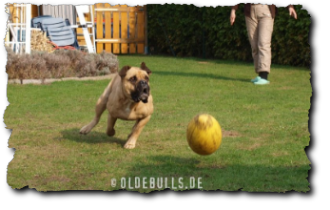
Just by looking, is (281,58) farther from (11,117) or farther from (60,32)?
(11,117)

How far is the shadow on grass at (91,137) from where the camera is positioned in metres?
7.46

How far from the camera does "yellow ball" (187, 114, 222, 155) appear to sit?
18.6ft

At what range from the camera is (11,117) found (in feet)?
29.1

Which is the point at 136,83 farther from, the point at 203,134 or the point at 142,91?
the point at 203,134

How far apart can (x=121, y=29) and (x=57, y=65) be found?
1124 cm

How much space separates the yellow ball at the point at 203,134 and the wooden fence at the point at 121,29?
18.3m

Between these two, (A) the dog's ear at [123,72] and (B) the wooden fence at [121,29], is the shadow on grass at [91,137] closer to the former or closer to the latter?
(A) the dog's ear at [123,72]

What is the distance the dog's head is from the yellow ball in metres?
0.97

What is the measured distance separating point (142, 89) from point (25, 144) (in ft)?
5.71

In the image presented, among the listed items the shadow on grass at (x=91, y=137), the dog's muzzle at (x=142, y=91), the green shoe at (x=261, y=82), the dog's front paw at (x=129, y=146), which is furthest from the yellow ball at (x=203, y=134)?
the green shoe at (x=261, y=82)

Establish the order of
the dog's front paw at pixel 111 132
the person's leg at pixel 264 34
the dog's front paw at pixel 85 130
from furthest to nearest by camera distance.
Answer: the person's leg at pixel 264 34
the dog's front paw at pixel 85 130
the dog's front paw at pixel 111 132

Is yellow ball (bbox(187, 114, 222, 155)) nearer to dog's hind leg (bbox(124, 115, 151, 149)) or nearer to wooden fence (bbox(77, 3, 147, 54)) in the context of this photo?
dog's hind leg (bbox(124, 115, 151, 149))

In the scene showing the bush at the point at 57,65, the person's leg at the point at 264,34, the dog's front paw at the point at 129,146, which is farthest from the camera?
the person's leg at the point at 264,34

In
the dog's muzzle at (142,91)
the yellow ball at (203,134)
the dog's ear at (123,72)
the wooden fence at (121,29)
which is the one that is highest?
the dog's ear at (123,72)
